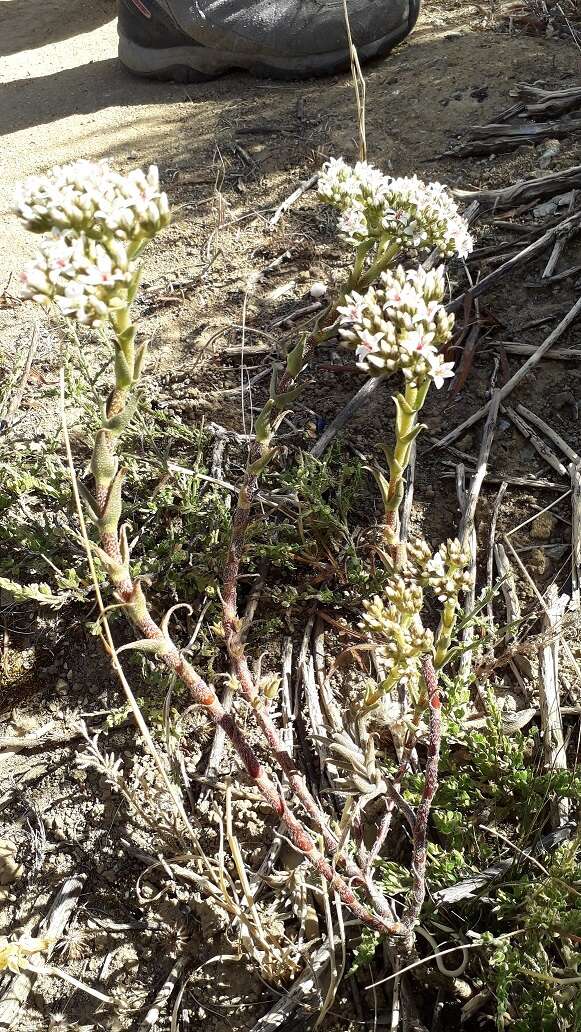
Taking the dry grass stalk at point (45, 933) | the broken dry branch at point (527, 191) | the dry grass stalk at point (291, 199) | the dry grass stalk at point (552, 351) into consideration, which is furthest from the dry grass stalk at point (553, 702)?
the dry grass stalk at point (291, 199)

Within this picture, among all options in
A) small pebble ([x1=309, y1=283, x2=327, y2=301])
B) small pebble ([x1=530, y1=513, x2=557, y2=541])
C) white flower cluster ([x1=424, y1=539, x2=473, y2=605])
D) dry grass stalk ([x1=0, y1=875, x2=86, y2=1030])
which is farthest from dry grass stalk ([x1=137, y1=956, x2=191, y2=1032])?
small pebble ([x1=309, y1=283, x2=327, y2=301])

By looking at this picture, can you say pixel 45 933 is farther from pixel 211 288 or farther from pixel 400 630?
pixel 211 288

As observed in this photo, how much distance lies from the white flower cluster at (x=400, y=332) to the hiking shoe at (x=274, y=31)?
12.9 ft

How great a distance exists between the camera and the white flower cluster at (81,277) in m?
1.30

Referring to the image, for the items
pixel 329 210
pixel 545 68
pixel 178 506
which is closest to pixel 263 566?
pixel 178 506

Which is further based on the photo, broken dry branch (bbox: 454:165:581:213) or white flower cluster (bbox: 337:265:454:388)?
broken dry branch (bbox: 454:165:581:213)

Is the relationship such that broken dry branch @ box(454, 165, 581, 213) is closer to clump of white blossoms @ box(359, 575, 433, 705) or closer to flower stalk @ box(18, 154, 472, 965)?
flower stalk @ box(18, 154, 472, 965)

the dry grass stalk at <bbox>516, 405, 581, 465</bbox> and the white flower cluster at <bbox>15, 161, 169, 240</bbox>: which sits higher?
the white flower cluster at <bbox>15, 161, 169, 240</bbox>

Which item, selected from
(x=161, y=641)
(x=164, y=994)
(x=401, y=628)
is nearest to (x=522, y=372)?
(x=401, y=628)

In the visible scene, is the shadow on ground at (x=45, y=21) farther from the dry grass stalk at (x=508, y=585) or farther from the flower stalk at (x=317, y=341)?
the dry grass stalk at (x=508, y=585)

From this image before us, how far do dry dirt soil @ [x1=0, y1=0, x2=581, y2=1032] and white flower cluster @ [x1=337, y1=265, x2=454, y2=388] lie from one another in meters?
0.99

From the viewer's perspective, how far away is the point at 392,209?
6.31 feet

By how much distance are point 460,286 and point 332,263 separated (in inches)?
24.0

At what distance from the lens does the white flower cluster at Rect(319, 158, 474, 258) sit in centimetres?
190
